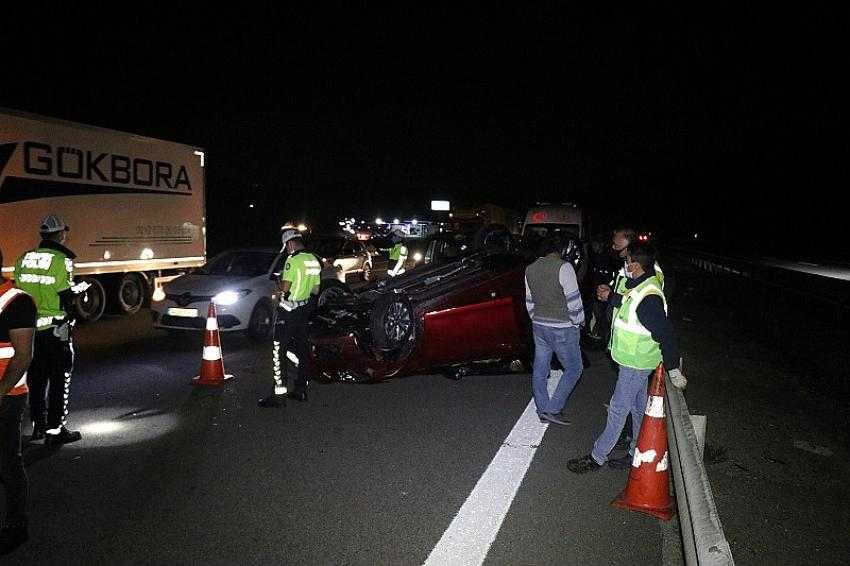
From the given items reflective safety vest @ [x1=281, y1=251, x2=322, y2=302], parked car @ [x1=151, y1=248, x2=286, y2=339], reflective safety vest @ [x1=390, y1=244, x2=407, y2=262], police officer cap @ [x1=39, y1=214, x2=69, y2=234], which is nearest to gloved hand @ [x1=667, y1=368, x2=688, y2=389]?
reflective safety vest @ [x1=281, y1=251, x2=322, y2=302]

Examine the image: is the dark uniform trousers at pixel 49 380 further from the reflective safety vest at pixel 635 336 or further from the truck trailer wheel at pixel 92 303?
the truck trailer wheel at pixel 92 303

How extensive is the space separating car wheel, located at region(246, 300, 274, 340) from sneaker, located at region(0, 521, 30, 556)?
6366 mm

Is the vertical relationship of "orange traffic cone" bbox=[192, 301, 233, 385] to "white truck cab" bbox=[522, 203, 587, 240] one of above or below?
below

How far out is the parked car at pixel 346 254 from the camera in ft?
49.2

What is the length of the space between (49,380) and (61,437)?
1.64 ft

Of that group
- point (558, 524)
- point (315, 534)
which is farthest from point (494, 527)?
point (315, 534)

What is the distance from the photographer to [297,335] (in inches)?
Answer: 269

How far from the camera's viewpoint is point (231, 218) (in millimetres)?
39281

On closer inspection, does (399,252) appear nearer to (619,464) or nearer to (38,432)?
(38,432)

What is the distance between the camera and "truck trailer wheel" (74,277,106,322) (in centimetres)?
1187

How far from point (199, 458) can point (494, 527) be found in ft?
8.31

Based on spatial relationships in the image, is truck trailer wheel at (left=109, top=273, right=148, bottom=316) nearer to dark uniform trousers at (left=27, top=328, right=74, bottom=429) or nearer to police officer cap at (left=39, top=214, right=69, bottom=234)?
dark uniform trousers at (left=27, top=328, right=74, bottom=429)

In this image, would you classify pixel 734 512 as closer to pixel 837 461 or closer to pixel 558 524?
pixel 558 524

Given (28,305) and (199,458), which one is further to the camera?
(199,458)
